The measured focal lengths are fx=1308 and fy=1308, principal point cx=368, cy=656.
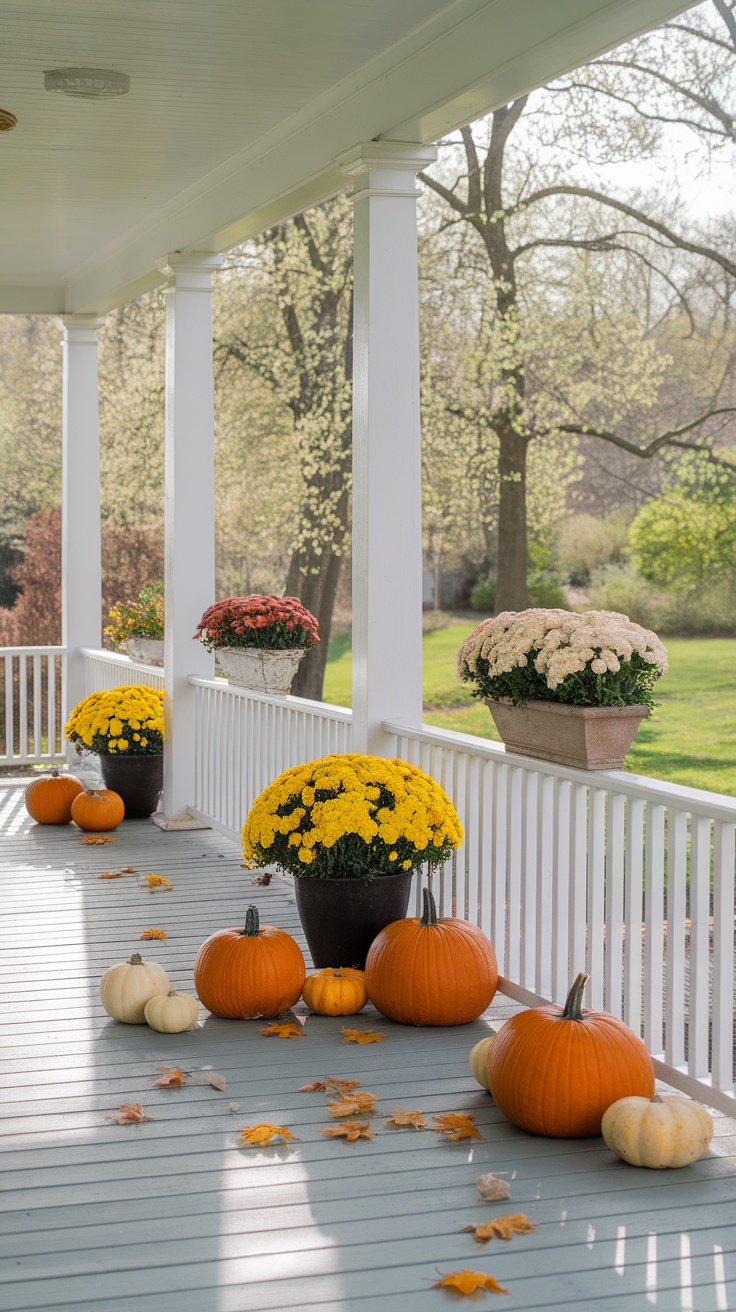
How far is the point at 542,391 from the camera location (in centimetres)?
1320

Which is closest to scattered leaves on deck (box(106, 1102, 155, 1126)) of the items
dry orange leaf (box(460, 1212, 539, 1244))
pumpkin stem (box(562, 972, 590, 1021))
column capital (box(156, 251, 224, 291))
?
dry orange leaf (box(460, 1212, 539, 1244))

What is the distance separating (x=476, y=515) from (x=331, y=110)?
9295mm

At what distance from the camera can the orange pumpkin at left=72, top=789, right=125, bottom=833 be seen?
698 cm

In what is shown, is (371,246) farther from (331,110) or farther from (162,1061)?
(162,1061)

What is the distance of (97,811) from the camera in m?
6.98

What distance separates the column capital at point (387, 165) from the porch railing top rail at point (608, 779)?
1.91 meters

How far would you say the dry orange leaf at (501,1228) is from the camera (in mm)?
2633

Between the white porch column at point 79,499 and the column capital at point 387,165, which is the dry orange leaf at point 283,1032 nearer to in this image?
the column capital at point 387,165

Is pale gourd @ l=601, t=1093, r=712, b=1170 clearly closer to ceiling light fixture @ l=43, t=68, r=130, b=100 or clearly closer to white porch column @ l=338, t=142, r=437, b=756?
white porch column @ l=338, t=142, r=437, b=756

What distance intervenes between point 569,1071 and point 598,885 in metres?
0.65

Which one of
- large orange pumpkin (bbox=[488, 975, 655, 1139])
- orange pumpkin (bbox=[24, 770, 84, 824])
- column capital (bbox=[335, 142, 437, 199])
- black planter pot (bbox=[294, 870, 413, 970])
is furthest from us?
orange pumpkin (bbox=[24, 770, 84, 824])

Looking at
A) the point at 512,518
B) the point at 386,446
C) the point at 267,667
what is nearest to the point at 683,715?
the point at 512,518

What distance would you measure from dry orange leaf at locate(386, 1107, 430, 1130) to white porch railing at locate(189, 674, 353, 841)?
2.10 metres

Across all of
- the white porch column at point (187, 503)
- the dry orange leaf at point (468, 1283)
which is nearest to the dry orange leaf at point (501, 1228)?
the dry orange leaf at point (468, 1283)
